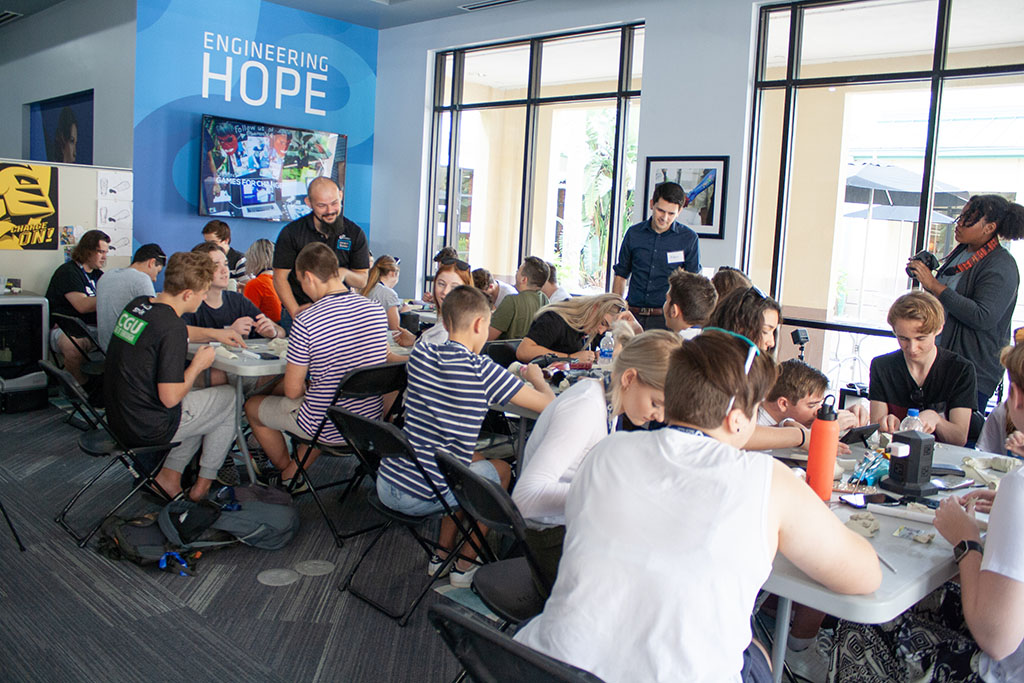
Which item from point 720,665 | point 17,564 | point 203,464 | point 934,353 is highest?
point 934,353

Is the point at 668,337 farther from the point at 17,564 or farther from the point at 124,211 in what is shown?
the point at 124,211

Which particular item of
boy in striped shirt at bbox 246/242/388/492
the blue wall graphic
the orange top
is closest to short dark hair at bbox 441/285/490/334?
boy in striped shirt at bbox 246/242/388/492

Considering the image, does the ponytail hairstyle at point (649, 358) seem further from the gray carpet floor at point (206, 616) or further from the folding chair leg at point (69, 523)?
the folding chair leg at point (69, 523)

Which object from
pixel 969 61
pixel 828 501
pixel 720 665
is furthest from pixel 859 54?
pixel 720 665

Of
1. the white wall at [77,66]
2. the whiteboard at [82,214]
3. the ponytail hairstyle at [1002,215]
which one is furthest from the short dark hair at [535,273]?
the white wall at [77,66]

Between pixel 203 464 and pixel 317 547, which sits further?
pixel 203 464

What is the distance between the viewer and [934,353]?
11.1 feet

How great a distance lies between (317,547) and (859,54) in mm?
5389

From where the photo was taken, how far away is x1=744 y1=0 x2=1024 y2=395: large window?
231 inches

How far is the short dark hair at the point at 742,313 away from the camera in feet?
9.64

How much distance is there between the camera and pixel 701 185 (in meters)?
6.86

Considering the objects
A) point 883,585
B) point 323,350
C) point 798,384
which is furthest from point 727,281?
point 883,585

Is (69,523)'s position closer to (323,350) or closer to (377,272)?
(323,350)

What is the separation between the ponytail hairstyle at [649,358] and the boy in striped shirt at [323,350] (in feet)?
6.41
